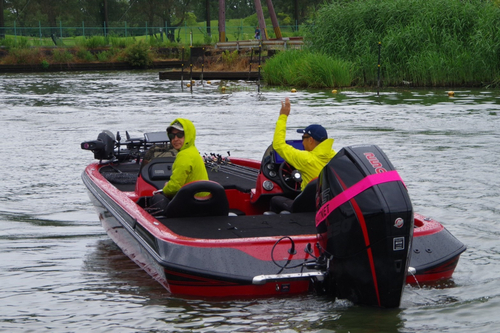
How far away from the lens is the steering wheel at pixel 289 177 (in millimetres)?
7641

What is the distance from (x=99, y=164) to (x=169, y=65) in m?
38.5

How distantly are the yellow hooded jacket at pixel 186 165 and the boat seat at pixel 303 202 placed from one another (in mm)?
912

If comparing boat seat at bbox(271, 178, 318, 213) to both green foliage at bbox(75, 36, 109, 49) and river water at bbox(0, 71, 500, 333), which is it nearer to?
river water at bbox(0, 71, 500, 333)

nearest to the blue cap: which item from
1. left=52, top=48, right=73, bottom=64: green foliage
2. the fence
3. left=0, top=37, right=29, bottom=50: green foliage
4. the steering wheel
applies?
the steering wheel

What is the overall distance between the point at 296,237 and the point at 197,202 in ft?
3.98

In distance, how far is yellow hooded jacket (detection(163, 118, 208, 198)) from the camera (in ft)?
22.6

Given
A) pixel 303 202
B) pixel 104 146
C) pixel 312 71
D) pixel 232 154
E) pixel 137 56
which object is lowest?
pixel 232 154

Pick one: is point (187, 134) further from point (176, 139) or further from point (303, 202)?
point (303, 202)

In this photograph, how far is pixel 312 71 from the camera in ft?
88.2

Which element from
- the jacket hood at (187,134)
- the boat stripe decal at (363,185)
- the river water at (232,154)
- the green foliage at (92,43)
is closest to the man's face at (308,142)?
the jacket hood at (187,134)

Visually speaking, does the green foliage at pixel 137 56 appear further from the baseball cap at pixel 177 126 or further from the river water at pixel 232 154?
the baseball cap at pixel 177 126

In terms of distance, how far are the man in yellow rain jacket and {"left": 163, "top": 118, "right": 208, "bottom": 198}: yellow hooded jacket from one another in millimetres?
754

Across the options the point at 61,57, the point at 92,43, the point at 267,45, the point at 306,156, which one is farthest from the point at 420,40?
the point at 92,43

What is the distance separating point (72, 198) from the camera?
34.7 ft
